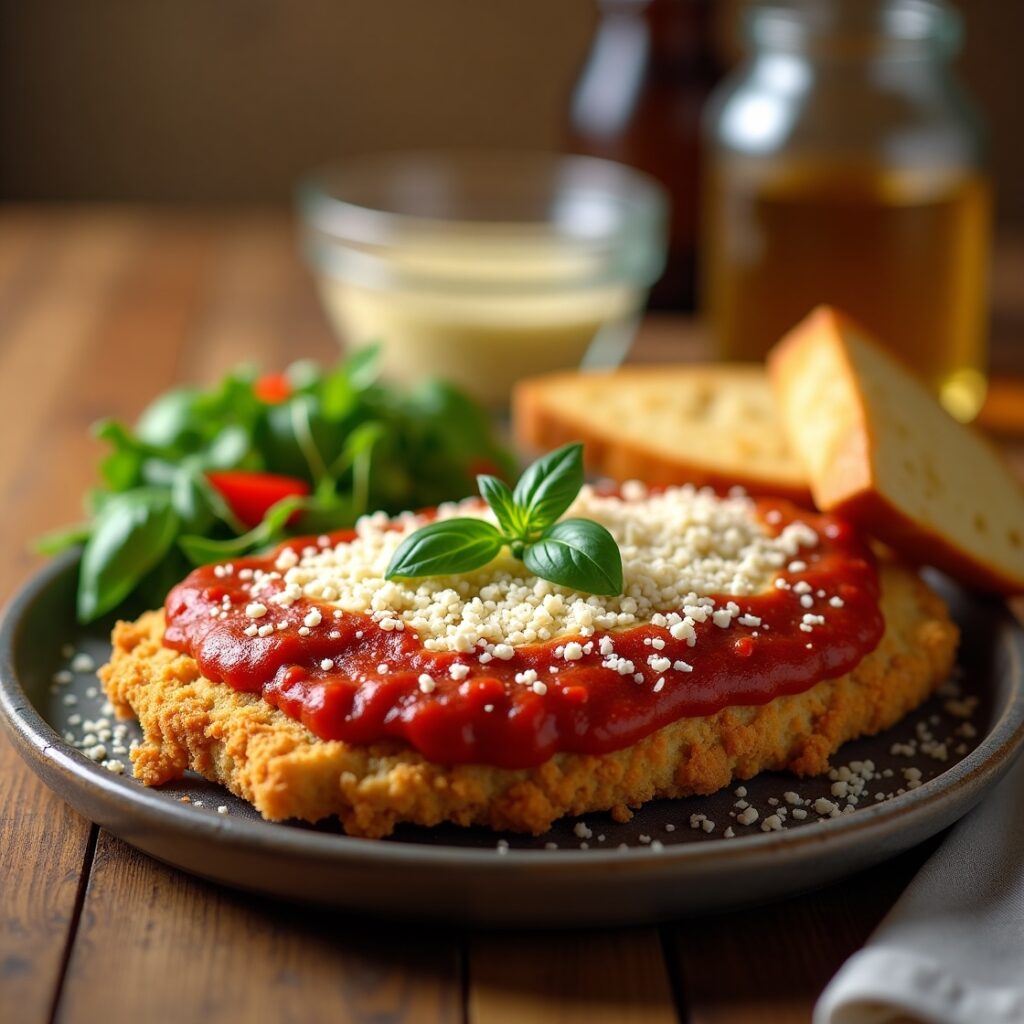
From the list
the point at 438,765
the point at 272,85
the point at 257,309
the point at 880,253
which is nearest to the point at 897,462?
the point at 438,765

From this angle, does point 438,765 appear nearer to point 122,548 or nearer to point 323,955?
point 323,955

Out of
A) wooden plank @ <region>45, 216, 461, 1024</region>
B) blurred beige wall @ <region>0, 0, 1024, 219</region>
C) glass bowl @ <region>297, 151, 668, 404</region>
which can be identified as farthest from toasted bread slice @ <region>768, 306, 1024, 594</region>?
blurred beige wall @ <region>0, 0, 1024, 219</region>

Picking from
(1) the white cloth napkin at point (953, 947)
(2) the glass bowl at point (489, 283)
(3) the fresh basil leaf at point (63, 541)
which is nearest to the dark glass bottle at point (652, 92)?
(2) the glass bowl at point (489, 283)

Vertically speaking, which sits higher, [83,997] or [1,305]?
[83,997]

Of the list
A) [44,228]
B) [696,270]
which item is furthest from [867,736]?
[44,228]

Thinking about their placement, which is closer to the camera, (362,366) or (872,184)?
(362,366)

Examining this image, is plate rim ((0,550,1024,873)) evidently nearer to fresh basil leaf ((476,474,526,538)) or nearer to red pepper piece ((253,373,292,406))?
fresh basil leaf ((476,474,526,538))

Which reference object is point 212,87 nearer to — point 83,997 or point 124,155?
A: point 124,155
